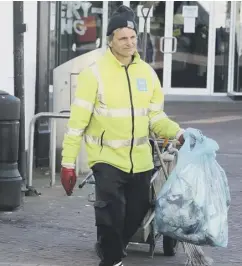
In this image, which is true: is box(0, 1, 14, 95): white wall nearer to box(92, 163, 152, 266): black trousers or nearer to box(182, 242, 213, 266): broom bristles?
box(92, 163, 152, 266): black trousers

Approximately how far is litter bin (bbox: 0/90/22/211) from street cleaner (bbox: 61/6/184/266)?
1848 millimetres

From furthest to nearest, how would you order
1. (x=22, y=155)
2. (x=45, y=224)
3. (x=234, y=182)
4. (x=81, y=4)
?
(x=81, y=4) → (x=234, y=182) → (x=22, y=155) → (x=45, y=224)

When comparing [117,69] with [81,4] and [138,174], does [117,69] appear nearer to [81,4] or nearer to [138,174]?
[138,174]

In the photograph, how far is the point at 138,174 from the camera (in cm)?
513

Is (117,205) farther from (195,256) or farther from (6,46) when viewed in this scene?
(6,46)

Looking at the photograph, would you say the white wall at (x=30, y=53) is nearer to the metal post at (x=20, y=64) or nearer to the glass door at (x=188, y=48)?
the metal post at (x=20, y=64)

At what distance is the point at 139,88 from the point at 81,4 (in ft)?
39.1

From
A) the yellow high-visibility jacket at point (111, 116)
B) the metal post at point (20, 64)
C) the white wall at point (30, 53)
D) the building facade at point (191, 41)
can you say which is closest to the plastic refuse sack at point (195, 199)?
the yellow high-visibility jacket at point (111, 116)

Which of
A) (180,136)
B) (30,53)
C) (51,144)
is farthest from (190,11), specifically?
(180,136)

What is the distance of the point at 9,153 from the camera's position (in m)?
6.97

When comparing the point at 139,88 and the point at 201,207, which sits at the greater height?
the point at 139,88

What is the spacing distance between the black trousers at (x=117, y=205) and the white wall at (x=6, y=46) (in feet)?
10.4

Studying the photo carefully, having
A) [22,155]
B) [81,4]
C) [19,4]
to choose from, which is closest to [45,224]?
[22,155]

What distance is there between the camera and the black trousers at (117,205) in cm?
501
